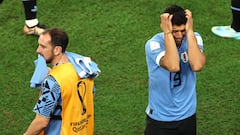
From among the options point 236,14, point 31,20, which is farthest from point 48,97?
point 236,14

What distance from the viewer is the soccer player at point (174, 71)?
156 inches

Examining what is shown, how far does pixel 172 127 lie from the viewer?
13.7 feet

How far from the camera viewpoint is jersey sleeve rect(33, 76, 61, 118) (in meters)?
3.75

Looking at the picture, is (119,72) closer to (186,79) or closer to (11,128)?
(11,128)

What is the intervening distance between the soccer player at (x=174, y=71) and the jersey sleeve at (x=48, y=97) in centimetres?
79

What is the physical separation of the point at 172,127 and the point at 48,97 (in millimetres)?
1025

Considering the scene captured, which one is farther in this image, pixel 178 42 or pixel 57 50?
pixel 178 42

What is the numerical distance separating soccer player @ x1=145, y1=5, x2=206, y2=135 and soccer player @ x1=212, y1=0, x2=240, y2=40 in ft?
8.84

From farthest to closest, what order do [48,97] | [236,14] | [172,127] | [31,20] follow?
1. [31,20]
2. [236,14]
3. [172,127]
4. [48,97]

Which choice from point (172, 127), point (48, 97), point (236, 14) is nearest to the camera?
point (48, 97)

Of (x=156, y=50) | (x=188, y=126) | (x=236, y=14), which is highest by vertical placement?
(x=156, y=50)

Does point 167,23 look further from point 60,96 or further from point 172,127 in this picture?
point 60,96

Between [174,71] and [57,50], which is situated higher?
[57,50]

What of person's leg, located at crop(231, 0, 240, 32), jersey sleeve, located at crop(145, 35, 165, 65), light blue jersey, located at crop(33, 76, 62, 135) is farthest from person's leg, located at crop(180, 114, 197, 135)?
person's leg, located at crop(231, 0, 240, 32)
